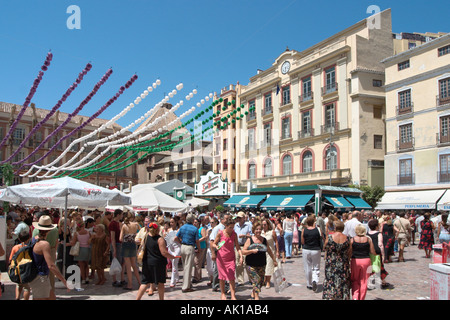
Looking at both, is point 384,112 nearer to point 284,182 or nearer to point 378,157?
point 378,157

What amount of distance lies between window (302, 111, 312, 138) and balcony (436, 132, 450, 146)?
1125cm

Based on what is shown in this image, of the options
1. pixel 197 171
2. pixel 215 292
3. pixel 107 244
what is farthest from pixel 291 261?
pixel 197 171

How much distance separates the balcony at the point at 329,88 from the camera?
33250mm

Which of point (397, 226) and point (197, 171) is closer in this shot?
point (397, 226)

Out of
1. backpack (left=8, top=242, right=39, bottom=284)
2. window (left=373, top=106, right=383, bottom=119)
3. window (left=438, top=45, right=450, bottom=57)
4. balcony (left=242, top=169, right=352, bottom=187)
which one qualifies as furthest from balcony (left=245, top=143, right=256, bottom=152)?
backpack (left=8, top=242, right=39, bottom=284)

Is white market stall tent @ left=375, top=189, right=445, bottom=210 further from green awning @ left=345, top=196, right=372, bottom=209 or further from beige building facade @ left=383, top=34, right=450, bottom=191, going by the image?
green awning @ left=345, top=196, right=372, bottom=209

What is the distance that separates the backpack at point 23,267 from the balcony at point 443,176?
1030 inches

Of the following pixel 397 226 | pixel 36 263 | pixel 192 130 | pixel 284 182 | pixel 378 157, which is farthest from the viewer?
pixel 284 182

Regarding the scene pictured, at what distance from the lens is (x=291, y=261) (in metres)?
13.8

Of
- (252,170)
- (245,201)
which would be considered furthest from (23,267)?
(252,170)

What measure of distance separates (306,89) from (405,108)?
9.83 metres

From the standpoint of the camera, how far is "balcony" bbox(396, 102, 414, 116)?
28297 millimetres
